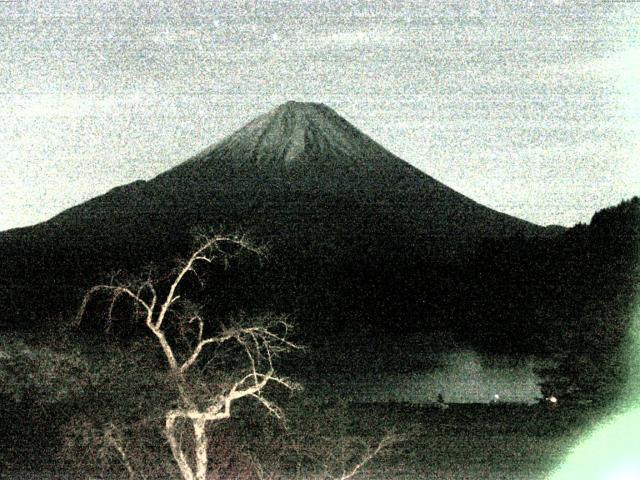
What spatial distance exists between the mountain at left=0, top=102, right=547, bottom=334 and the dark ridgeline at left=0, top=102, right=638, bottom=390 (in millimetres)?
205

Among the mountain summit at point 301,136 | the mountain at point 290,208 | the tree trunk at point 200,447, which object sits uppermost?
the tree trunk at point 200,447

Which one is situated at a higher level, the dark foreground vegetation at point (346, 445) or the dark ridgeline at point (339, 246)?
the dark foreground vegetation at point (346, 445)

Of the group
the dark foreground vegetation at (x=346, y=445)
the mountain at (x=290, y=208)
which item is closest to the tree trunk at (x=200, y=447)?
the dark foreground vegetation at (x=346, y=445)

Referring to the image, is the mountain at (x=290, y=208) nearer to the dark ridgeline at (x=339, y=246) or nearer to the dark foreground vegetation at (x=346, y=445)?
the dark ridgeline at (x=339, y=246)

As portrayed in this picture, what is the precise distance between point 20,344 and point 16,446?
10.1 ft

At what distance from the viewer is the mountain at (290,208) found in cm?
9231

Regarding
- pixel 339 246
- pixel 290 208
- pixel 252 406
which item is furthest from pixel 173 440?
pixel 290 208

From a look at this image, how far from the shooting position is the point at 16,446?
14.7m

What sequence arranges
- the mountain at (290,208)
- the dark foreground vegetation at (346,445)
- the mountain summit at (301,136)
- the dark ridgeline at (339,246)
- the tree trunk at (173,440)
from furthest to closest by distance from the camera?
the mountain summit at (301,136), the mountain at (290,208), the dark ridgeline at (339,246), the dark foreground vegetation at (346,445), the tree trunk at (173,440)

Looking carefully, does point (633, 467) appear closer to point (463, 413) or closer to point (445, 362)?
point (463, 413)

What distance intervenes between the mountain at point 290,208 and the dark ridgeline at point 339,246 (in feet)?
0.67

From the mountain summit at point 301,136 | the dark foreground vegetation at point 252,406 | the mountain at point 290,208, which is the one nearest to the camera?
the dark foreground vegetation at point 252,406

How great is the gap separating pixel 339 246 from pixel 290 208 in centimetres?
1337

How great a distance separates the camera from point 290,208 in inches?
4291
